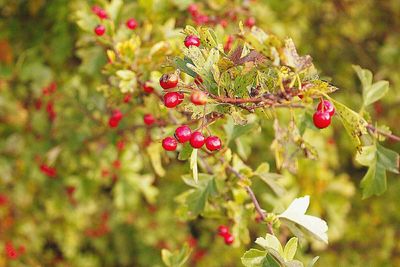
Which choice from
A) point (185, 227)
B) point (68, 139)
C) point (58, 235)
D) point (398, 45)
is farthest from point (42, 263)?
point (398, 45)

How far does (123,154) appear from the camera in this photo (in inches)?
111

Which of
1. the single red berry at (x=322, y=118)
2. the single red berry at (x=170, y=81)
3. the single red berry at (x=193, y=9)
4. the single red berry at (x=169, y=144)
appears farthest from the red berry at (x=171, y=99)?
the single red berry at (x=193, y=9)

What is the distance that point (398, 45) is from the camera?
3947mm

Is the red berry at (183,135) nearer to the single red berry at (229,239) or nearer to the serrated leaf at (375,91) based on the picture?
the single red berry at (229,239)

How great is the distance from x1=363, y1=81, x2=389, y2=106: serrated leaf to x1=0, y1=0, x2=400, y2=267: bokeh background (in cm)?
56

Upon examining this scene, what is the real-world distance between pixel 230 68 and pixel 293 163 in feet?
2.16

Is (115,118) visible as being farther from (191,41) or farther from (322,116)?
(322,116)

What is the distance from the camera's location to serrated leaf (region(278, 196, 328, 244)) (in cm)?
145

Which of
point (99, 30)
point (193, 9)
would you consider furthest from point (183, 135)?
point (193, 9)

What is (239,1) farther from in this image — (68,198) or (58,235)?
(58,235)

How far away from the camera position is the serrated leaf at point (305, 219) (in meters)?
1.45

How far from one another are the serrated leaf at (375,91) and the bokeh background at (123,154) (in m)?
0.56

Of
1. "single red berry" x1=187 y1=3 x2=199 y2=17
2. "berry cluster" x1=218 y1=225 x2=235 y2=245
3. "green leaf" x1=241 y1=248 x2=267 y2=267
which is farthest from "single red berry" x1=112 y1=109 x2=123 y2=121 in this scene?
"green leaf" x1=241 y1=248 x2=267 y2=267

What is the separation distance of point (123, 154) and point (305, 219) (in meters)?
1.50
